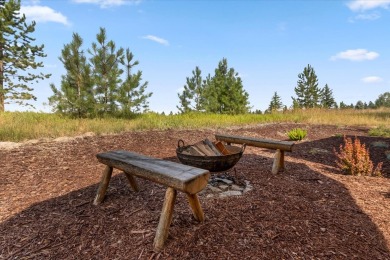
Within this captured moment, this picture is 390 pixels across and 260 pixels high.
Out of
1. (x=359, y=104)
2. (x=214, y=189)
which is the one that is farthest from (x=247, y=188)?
(x=359, y=104)

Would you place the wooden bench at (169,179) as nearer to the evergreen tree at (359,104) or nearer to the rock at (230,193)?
the rock at (230,193)

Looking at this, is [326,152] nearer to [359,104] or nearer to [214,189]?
[214,189]

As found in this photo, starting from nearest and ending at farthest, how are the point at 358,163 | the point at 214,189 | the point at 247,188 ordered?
the point at 214,189 < the point at 247,188 < the point at 358,163

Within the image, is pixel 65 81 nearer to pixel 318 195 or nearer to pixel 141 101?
pixel 141 101

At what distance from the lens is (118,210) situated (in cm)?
357

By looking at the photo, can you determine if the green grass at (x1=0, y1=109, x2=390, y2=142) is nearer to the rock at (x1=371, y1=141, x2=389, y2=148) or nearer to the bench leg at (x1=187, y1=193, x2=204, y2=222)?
the rock at (x1=371, y1=141, x2=389, y2=148)

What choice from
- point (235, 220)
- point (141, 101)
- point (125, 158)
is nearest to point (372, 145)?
point (235, 220)

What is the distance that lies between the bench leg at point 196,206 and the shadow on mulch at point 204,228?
93 millimetres

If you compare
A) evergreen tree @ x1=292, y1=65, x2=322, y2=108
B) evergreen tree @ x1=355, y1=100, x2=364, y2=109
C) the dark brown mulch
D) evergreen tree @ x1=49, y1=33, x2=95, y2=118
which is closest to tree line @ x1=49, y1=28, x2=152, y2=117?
evergreen tree @ x1=49, y1=33, x2=95, y2=118

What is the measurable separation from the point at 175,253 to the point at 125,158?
1467 mm

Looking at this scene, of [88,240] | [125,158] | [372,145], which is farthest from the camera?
[372,145]

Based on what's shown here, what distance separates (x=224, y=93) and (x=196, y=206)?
60.3 ft

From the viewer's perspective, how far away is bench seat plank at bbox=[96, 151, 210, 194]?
2568 mm

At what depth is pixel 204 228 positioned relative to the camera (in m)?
2.99
